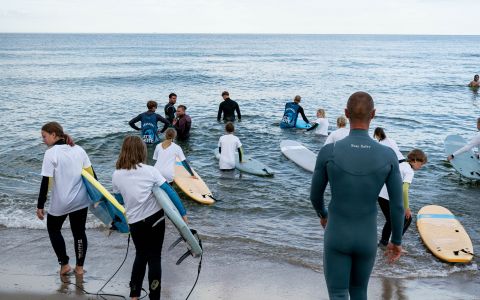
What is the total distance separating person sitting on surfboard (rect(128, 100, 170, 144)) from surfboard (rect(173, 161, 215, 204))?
309 cm

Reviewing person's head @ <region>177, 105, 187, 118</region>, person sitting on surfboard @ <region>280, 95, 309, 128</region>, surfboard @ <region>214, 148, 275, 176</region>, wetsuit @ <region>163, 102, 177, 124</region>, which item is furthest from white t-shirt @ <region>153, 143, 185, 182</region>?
person sitting on surfboard @ <region>280, 95, 309, 128</region>

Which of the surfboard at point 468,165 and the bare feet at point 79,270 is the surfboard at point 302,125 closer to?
the surfboard at point 468,165

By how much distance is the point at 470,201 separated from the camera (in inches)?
414

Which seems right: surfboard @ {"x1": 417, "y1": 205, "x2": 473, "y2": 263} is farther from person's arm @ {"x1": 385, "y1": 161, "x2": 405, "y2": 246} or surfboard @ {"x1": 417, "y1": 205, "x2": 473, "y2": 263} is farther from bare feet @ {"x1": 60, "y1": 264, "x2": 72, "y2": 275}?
bare feet @ {"x1": 60, "y1": 264, "x2": 72, "y2": 275}

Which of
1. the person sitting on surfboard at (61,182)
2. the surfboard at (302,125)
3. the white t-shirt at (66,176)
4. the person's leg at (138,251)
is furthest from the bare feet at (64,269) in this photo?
the surfboard at (302,125)

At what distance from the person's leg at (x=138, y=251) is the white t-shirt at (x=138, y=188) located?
0.28 feet

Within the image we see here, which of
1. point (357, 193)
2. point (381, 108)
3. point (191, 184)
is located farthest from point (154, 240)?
point (381, 108)

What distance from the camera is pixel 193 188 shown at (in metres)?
9.97

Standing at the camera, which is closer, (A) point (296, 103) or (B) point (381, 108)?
(A) point (296, 103)

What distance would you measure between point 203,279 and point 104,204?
147 cm

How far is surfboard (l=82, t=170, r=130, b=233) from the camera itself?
17.0 feet

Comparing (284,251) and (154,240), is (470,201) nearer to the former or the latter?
(284,251)

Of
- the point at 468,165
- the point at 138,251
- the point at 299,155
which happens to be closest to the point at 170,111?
the point at 299,155

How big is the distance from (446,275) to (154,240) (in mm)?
4122
